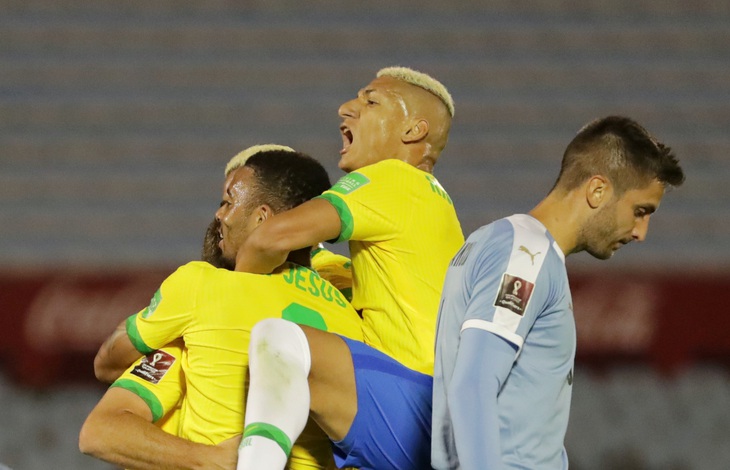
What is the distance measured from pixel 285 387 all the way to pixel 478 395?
47cm

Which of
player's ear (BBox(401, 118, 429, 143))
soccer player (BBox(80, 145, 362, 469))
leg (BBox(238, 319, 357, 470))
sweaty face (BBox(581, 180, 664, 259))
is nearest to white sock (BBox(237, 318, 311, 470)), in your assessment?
leg (BBox(238, 319, 357, 470))

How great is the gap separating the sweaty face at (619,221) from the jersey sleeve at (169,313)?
1043 mm

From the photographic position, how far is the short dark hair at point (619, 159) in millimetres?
2709

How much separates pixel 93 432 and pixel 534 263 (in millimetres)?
1308

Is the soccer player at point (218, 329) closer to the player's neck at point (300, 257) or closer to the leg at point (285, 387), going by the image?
the player's neck at point (300, 257)

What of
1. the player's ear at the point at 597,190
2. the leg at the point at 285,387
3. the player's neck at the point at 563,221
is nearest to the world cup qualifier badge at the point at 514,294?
the player's neck at the point at 563,221

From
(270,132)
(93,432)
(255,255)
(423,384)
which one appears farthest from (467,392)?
(270,132)

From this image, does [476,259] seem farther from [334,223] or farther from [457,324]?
[334,223]

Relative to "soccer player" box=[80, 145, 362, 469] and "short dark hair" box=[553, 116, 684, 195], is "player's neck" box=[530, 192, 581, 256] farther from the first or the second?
"soccer player" box=[80, 145, 362, 469]

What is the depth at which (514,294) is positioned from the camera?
8.22 feet

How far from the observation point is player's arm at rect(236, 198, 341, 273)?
2951 millimetres

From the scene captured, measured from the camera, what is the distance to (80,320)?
6.71 m

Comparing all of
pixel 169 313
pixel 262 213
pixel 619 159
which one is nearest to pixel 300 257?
pixel 262 213

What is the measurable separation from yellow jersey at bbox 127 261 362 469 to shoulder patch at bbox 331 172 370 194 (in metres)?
0.27
